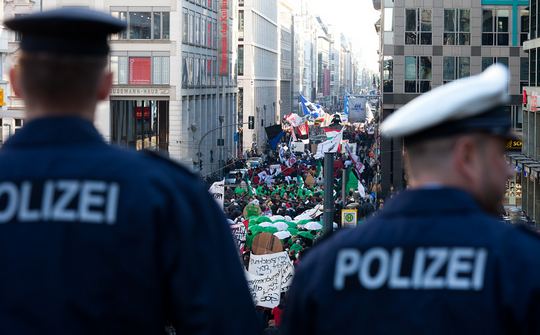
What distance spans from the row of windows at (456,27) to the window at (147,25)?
1113cm

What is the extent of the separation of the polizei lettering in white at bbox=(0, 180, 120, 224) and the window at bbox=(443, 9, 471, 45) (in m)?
51.6

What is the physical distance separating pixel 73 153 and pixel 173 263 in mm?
429

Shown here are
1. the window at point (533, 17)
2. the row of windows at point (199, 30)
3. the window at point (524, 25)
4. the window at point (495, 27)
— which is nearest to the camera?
the window at point (533, 17)

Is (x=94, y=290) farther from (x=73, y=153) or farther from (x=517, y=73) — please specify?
(x=517, y=73)

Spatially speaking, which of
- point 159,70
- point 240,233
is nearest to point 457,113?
point 240,233

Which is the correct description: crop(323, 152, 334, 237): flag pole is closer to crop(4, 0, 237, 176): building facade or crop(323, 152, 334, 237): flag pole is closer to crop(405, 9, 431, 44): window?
crop(4, 0, 237, 176): building facade

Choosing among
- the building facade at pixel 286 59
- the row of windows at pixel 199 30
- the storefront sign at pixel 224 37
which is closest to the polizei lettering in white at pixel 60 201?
the row of windows at pixel 199 30

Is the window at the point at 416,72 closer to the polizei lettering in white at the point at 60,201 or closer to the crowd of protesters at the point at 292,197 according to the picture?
the crowd of protesters at the point at 292,197

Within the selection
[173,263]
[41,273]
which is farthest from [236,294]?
[41,273]

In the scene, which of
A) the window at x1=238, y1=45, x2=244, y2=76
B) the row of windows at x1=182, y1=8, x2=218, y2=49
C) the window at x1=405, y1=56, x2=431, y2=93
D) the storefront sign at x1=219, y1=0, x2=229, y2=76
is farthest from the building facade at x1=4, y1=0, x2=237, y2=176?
the window at x1=238, y1=45, x2=244, y2=76

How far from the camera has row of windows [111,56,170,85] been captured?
5388cm

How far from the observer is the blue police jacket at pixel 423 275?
307cm

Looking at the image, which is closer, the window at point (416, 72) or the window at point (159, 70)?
the window at point (416, 72)

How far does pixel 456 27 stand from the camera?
53812 mm
